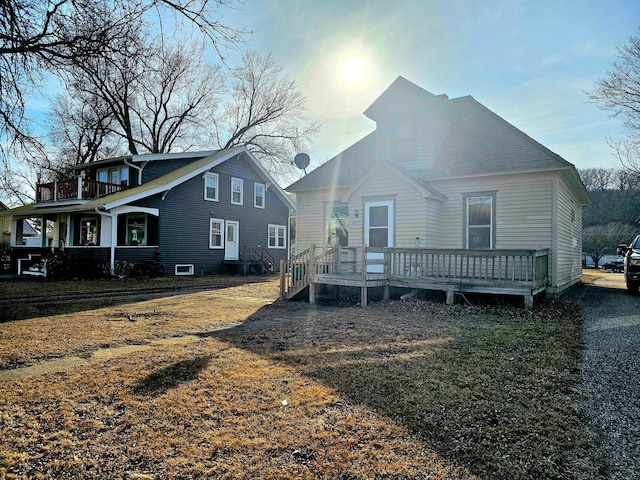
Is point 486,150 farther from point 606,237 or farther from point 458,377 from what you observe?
point 606,237

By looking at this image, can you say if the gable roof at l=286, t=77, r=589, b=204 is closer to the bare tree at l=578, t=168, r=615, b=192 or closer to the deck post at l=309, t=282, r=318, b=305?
the deck post at l=309, t=282, r=318, b=305

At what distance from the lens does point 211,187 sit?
2141 cm

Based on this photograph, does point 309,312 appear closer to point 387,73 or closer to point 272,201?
point 387,73

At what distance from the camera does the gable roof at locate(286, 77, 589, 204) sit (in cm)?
1109

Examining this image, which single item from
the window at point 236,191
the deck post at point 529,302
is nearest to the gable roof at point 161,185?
the window at point 236,191

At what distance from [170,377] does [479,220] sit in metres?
10.2

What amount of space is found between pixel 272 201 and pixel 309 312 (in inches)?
683

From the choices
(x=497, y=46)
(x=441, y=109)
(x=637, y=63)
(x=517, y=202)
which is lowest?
(x=517, y=202)

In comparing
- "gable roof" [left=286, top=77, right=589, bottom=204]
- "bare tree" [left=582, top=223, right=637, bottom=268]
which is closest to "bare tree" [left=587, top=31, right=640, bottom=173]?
"gable roof" [left=286, top=77, right=589, bottom=204]

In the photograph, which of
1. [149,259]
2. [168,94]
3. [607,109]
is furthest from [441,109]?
[168,94]

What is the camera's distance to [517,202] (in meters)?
11.2

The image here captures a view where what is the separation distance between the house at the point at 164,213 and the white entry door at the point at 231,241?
0.06 m

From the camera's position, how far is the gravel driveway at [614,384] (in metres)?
2.80

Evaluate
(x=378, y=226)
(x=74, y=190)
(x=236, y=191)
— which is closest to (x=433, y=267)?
(x=378, y=226)
